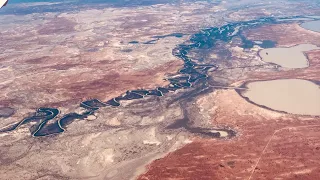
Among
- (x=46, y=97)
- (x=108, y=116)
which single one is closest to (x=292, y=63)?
(x=108, y=116)

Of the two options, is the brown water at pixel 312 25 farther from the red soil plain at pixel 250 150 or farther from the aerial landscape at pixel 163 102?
the red soil plain at pixel 250 150

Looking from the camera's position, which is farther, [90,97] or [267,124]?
[90,97]

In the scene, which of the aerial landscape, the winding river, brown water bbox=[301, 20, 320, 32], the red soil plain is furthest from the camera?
brown water bbox=[301, 20, 320, 32]

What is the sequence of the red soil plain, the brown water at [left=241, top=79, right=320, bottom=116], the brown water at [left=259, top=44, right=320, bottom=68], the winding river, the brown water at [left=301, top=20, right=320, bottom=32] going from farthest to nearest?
1. the brown water at [left=301, top=20, right=320, bottom=32]
2. the brown water at [left=259, top=44, right=320, bottom=68]
3. the brown water at [left=241, top=79, right=320, bottom=116]
4. the winding river
5. the red soil plain

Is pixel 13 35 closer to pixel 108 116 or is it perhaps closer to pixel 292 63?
pixel 108 116

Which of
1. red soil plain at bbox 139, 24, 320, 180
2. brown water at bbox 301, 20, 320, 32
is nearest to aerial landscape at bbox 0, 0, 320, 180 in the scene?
red soil plain at bbox 139, 24, 320, 180

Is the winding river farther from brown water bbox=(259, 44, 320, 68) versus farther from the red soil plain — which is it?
brown water bbox=(259, 44, 320, 68)
